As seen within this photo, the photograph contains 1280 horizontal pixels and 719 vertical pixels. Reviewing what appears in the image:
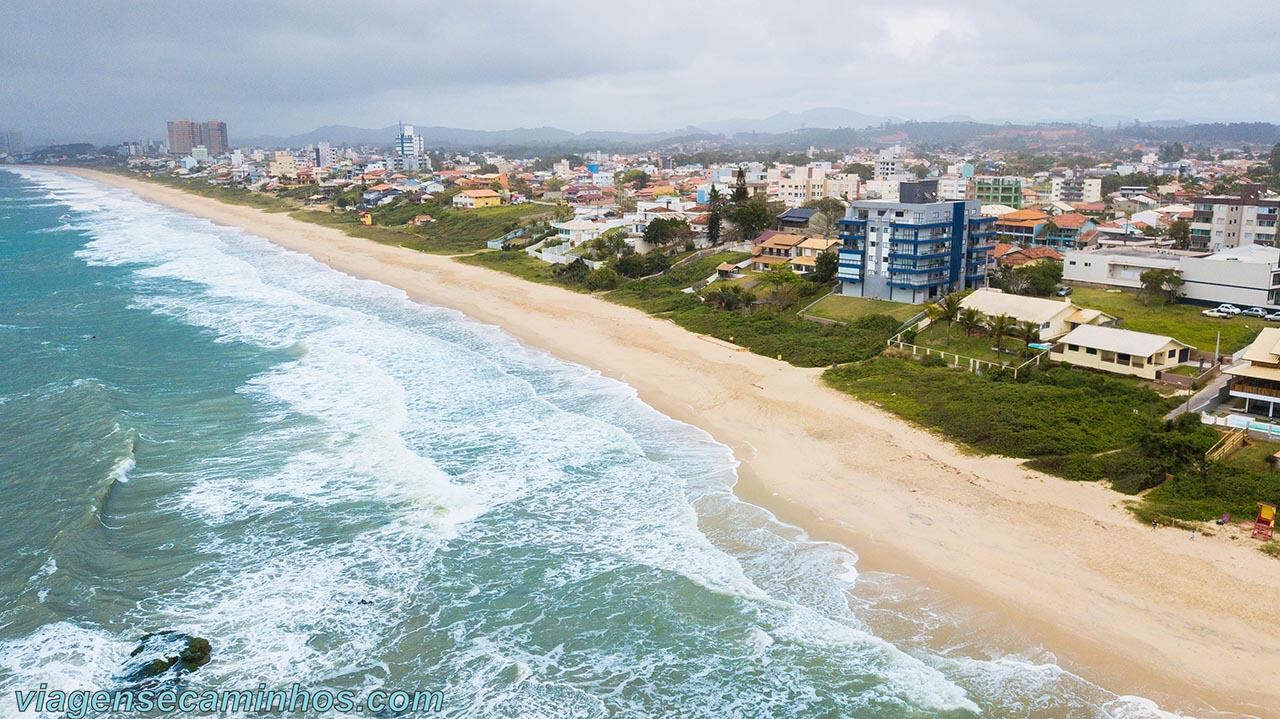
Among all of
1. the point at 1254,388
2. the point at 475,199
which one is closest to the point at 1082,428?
the point at 1254,388

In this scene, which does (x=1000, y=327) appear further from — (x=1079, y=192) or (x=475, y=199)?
(x=1079, y=192)

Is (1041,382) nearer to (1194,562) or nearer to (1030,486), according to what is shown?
(1030,486)

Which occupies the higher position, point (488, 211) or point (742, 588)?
point (488, 211)

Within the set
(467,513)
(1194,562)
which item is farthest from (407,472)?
(1194,562)

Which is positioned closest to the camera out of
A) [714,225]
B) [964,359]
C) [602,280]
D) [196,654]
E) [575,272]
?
[196,654]

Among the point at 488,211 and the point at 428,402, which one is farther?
the point at 488,211

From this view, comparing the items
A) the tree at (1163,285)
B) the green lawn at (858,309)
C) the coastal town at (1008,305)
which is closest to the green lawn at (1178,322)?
the coastal town at (1008,305)
